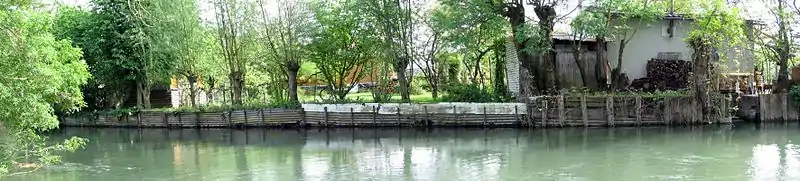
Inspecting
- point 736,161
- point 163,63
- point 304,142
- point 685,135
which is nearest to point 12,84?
point 304,142

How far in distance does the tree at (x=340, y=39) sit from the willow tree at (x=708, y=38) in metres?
13.6

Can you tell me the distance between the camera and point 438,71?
3731cm

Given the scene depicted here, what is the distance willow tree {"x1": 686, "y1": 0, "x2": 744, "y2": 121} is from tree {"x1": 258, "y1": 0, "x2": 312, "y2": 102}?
16373mm

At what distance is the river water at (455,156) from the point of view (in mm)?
15406

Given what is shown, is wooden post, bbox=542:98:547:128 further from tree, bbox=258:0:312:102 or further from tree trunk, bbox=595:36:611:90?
tree, bbox=258:0:312:102

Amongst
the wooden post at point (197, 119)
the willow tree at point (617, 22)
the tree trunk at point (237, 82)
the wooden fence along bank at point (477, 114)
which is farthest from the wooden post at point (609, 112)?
the wooden post at point (197, 119)

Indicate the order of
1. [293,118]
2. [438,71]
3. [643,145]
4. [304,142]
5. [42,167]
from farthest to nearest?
1. [438,71]
2. [293,118]
3. [304,142]
4. [643,145]
5. [42,167]

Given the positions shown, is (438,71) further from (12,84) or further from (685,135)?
(12,84)

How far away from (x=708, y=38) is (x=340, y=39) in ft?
52.2

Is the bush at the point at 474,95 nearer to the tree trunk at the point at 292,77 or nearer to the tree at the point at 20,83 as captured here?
the tree trunk at the point at 292,77

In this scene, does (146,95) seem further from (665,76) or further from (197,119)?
(665,76)

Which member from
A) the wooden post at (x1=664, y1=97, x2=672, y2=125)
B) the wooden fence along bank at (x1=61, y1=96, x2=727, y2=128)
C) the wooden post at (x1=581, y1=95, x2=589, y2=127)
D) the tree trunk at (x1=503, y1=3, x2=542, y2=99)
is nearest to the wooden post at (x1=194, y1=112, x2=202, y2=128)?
the wooden fence along bank at (x1=61, y1=96, x2=727, y2=128)

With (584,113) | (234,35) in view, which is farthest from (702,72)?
(234,35)

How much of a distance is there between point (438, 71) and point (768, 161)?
22271 mm
